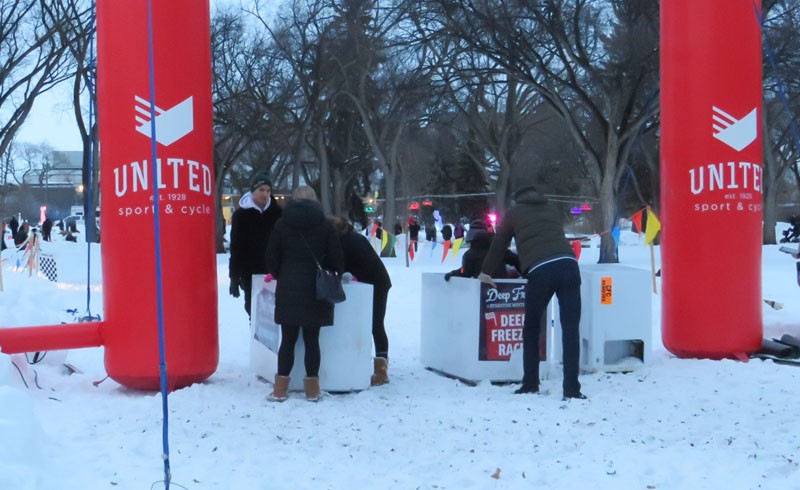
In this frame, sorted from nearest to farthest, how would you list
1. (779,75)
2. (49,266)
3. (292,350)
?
(292,350), (779,75), (49,266)

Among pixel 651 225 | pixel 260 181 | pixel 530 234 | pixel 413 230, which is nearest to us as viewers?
pixel 530 234

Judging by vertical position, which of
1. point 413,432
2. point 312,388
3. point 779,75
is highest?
point 779,75

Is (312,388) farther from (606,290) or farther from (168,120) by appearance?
(606,290)

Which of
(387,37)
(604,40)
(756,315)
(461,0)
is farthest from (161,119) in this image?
(387,37)

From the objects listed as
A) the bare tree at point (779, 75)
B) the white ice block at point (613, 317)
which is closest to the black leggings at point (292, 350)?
the white ice block at point (613, 317)

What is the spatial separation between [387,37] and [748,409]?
21447 mm

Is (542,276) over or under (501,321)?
over

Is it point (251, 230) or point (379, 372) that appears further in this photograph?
point (251, 230)

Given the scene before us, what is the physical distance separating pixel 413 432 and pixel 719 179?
4.34 m

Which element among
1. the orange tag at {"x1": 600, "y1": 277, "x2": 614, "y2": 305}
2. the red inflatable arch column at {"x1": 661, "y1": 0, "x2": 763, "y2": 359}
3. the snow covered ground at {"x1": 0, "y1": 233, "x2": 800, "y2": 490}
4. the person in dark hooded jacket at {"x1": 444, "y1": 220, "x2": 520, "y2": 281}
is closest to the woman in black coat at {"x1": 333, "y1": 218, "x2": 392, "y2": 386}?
the snow covered ground at {"x1": 0, "y1": 233, "x2": 800, "y2": 490}

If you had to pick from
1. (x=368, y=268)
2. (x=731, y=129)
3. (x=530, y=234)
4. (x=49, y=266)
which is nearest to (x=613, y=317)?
(x=530, y=234)

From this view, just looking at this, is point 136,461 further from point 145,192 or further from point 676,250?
point 676,250

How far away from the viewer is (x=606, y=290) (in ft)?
25.7

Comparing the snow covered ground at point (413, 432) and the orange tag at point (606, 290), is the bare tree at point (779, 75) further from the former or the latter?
the snow covered ground at point (413, 432)
